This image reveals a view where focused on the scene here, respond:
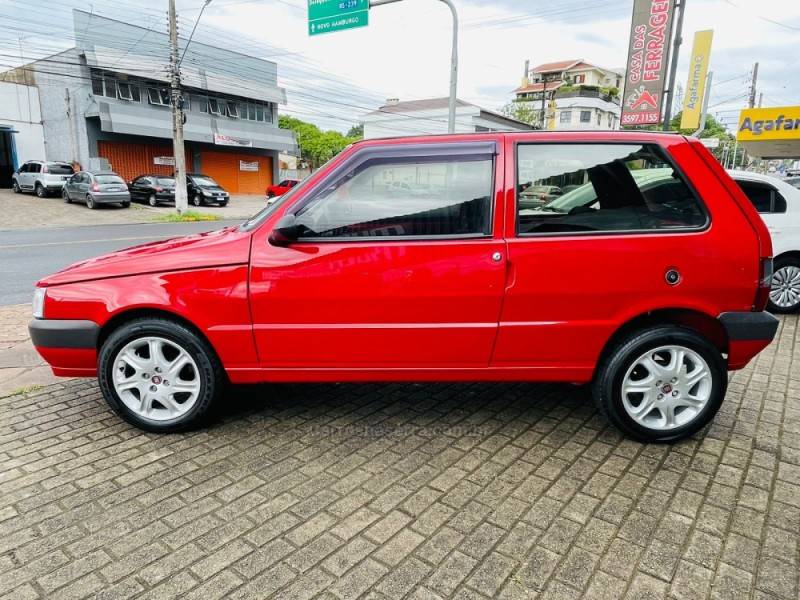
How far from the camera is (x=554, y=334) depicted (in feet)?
10.7

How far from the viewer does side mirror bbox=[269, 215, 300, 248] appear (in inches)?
122

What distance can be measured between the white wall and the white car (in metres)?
37.7

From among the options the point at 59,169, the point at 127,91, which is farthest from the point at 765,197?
the point at 127,91

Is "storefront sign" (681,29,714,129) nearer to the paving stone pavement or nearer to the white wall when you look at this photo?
the paving stone pavement

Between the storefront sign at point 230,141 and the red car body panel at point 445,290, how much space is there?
117 ft

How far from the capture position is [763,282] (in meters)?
3.17

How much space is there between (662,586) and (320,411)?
2329mm

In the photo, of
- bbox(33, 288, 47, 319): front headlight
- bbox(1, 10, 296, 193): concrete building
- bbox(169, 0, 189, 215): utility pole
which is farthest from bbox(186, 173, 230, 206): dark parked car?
bbox(33, 288, 47, 319): front headlight

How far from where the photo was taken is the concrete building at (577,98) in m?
59.4

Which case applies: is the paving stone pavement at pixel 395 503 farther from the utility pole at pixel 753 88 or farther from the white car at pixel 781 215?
the utility pole at pixel 753 88

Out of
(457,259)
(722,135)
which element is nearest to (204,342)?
(457,259)

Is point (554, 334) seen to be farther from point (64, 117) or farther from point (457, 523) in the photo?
point (64, 117)

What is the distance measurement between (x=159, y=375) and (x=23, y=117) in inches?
1462

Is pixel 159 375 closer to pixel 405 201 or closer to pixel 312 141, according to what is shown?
pixel 405 201
